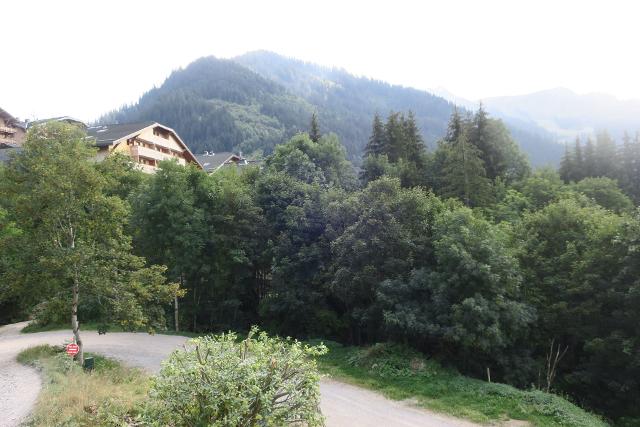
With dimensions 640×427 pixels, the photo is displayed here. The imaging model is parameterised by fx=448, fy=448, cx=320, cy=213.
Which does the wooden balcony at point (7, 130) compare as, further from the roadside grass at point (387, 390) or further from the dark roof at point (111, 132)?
the roadside grass at point (387, 390)

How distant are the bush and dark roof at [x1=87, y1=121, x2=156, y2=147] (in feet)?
139

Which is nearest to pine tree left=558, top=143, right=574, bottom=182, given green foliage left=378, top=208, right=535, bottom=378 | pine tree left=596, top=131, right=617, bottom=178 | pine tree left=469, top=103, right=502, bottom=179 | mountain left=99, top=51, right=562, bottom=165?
pine tree left=596, top=131, right=617, bottom=178

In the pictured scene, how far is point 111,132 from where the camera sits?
161 feet

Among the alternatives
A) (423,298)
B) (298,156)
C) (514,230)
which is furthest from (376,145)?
(423,298)

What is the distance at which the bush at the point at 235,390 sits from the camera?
682 centimetres

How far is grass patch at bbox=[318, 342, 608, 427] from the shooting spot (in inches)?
489

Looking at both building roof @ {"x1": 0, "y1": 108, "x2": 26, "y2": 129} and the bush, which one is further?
building roof @ {"x1": 0, "y1": 108, "x2": 26, "y2": 129}

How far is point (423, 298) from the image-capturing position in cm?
1803

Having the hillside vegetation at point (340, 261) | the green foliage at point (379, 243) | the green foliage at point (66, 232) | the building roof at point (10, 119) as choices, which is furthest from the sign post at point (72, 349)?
the building roof at point (10, 119)

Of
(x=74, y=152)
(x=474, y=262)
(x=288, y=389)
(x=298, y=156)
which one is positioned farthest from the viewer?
(x=298, y=156)

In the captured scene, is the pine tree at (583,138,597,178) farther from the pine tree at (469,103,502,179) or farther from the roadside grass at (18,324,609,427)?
the roadside grass at (18,324,609,427)

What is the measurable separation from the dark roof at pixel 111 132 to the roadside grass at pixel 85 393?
32980mm

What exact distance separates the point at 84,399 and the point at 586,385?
18368 millimetres

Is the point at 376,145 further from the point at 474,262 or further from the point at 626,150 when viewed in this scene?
the point at 474,262
